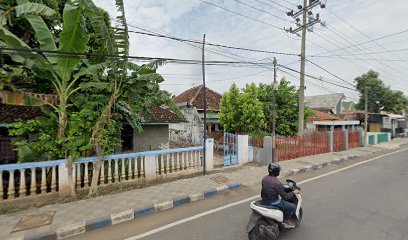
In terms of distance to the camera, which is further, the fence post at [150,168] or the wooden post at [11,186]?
the fence post at [150,168]

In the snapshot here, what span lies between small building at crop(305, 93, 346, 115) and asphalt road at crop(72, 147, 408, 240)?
25974 millimetres

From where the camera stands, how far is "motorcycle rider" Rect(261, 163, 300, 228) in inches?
141

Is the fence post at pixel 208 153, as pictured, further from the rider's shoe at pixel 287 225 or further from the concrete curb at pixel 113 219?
the rider's shoe at pixel 287 225

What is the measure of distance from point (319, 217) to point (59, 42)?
7126 millimetres

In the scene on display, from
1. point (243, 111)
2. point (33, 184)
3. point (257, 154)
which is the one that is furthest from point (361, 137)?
point (33, 184)

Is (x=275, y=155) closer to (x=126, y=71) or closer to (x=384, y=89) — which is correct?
(x=126, y=71)

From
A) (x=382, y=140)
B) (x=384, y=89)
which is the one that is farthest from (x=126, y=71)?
(x=384, y=89)

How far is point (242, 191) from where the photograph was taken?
20.4 feet

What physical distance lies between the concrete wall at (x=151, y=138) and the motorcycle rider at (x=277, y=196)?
279 inches

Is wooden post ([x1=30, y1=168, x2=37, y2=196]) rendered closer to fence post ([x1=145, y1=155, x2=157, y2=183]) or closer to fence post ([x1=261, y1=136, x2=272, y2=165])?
fence post ([x1=145, y1=155, x2=157, y2=183])

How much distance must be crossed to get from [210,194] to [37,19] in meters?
6.33

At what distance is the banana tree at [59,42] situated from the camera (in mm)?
4719

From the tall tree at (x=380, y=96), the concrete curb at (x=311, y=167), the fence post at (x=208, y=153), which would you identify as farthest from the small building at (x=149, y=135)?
the tall tree at (x=380, y=96)

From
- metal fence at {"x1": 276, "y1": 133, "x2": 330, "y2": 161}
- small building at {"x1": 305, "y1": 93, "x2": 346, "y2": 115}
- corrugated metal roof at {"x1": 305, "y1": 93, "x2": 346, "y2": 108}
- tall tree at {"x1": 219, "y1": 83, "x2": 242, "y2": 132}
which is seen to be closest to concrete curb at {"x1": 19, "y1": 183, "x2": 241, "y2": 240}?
metal fence at {"x1": 276, "y1": 133, "x2": 330, "y2": 161}
